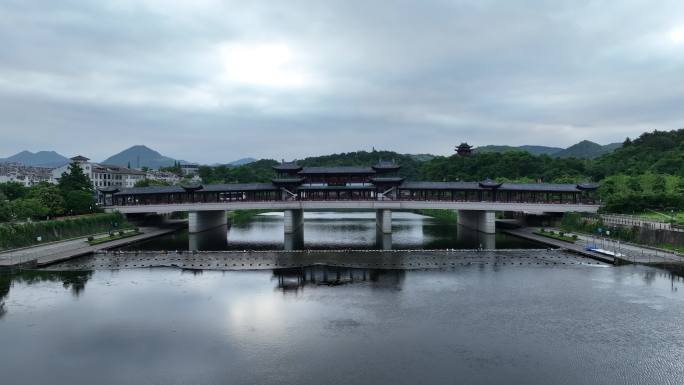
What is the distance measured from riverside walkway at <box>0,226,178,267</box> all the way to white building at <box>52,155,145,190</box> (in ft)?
211

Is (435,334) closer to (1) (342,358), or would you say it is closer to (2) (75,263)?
(1) (342,358)

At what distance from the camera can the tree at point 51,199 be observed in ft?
195

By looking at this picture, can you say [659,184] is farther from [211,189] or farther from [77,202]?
[77,202]

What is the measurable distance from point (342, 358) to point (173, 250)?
3814 centimetres

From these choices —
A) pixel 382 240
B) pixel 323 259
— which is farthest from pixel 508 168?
pixel 323 259

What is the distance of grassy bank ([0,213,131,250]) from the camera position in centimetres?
4716

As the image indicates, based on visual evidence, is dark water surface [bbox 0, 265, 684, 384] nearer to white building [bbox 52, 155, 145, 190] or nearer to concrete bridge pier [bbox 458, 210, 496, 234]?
concrete bridge pier [bbox 458, 210, 496, 234]

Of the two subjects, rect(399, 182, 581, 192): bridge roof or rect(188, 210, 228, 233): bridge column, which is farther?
rect(188, 210, 228, 233): bridge column

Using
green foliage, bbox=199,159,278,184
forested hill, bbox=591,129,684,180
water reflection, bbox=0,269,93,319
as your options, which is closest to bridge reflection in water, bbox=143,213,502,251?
water reflection, bbox=0,269,93,319

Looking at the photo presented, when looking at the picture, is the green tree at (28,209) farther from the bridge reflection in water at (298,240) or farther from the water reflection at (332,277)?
the water reflection at (332,277)

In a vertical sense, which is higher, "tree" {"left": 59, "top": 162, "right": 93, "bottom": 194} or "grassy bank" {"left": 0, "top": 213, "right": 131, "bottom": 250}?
"tree" {"left": 59, "top": 162, "right": 93, "bottom": 194}

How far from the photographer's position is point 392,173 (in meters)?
72.1

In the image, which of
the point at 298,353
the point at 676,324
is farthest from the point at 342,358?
the point at 676,324

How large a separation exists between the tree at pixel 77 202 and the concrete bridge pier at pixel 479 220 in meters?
59.4
